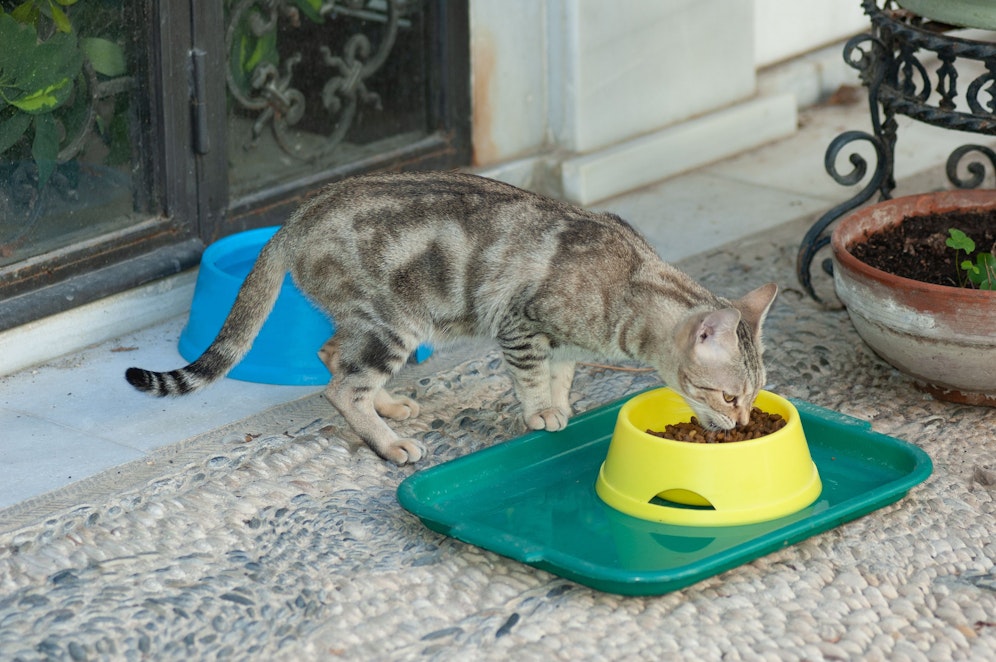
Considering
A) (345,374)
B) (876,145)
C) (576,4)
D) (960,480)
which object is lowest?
(960,480)

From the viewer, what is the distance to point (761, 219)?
644 cm

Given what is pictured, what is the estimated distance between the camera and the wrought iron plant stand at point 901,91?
4719mm

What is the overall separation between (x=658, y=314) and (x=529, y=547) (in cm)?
91

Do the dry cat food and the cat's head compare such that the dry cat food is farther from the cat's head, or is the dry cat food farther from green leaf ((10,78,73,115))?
green leaf ((10,78,73,115))

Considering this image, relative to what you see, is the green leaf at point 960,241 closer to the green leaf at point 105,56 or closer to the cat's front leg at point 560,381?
the cat's front leg at point 560,381

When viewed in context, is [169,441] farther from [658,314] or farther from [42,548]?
[658,314]

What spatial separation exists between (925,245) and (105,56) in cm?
299

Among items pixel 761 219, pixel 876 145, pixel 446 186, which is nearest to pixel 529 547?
pixel 446 186

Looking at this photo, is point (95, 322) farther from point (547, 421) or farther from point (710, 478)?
point (710, 478)

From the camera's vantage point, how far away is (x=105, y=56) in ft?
16.7

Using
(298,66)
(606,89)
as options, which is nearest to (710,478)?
(298,66)

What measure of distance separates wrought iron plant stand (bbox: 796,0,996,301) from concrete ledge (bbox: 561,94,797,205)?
138cm

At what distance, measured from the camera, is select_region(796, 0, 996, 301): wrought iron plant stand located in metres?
4.72

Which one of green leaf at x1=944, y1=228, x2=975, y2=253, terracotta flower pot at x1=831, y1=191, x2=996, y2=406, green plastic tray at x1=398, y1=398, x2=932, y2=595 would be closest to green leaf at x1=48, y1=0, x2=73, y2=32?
green plastic tray at x1=398, y1=398, x2=932, y2=595
